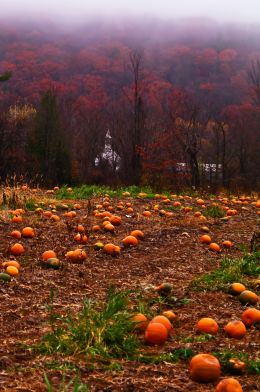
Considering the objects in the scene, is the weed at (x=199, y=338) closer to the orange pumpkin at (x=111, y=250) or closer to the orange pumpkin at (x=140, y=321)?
the orange pumpkin at (x=140, y=321)

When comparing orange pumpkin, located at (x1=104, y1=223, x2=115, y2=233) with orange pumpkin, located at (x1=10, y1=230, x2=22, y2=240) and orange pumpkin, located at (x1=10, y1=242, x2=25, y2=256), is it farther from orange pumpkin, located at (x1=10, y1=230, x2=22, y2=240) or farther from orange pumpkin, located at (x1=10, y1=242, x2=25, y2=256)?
orange pumpkin, located at (x1=10, y1=242, x2=25, y2=256)

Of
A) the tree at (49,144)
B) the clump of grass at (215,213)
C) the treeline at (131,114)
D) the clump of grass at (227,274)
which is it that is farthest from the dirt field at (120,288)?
the tree at (49,144)

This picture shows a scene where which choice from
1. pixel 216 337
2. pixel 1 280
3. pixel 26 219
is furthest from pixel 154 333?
pixel 26 219

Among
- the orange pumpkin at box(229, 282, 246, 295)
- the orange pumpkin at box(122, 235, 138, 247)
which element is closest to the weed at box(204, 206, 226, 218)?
the orange pumpkin at box(122, 235, 138, 247)

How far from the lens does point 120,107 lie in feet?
116

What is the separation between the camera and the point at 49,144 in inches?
1018

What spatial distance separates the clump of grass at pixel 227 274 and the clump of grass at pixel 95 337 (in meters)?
1.55

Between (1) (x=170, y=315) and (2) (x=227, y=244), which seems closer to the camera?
(1) (x=170, y=315)

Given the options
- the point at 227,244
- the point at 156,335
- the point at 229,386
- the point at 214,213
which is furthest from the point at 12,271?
the point at 214,213

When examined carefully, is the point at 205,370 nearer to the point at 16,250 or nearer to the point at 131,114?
the point at 16,250

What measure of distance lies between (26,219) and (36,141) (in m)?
19.1

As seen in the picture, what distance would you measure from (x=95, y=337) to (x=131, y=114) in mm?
25324

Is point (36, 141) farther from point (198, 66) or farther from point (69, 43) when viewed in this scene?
point (69, 43)

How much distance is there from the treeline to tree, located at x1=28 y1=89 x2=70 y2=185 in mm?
61
